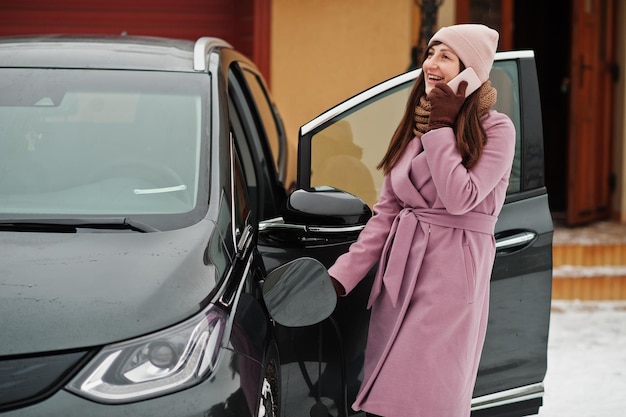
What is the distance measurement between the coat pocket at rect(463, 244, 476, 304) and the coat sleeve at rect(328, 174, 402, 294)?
0.28 meters

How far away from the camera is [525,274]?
3.86 metres

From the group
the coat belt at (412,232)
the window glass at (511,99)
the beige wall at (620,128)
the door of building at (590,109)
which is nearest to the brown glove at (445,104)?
the coat belt at (412,232)

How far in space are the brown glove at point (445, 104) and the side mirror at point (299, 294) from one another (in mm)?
554

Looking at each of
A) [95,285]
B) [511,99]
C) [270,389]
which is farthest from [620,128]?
[95,285]

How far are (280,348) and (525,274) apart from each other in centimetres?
91

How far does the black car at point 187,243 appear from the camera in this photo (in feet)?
8.63

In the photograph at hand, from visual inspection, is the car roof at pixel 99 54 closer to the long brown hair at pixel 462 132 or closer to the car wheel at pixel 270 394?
the long brown hair at pixel 462 132

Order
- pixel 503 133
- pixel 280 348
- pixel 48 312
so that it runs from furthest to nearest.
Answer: pixel 280 348, pixel 503 133, pixel 48 312

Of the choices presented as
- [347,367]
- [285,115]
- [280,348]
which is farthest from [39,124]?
[285,115]

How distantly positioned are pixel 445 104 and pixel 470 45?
20 cm

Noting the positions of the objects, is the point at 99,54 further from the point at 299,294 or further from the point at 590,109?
the point at 590,109

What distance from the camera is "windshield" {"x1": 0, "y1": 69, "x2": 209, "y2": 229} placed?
333cm

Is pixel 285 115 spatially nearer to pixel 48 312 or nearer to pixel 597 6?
pixel 597 6

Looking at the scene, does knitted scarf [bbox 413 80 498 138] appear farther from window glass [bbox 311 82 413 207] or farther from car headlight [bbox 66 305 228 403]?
car headlight [bbox 66 305 228 403]
